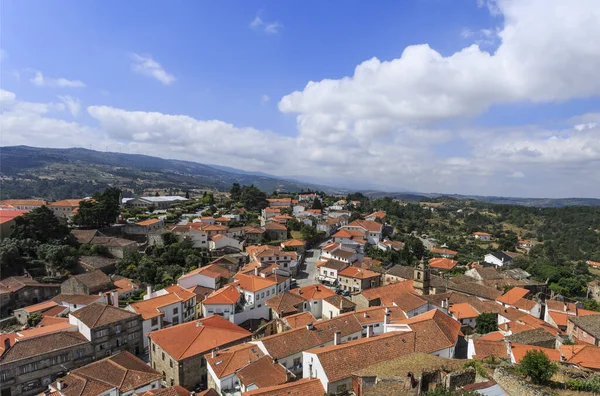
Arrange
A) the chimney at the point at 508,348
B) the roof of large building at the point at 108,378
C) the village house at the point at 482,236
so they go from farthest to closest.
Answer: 1. the village house at the point at 482,236
2. the chimney at the point at 508,348
3. the roof of large building at the point at 108,378

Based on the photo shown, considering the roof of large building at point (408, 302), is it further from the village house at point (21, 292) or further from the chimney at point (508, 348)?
the village house at point (21, 292)

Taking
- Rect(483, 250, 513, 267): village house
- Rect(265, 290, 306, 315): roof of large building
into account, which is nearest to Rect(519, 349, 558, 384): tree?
Rect(265, 290, 306, 315): roof of large building

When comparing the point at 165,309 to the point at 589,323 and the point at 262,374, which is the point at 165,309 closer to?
the point at 262,374

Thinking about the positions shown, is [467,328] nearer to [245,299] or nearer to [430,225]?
[245,299]

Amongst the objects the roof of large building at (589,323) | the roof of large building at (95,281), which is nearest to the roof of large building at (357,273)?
the roof of large building at (589,323)

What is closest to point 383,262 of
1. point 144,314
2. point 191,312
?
point 191,312

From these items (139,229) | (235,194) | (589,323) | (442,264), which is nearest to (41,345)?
(139,229)
